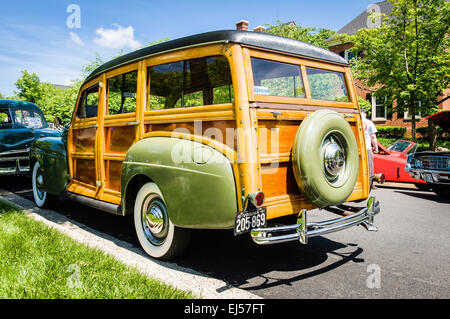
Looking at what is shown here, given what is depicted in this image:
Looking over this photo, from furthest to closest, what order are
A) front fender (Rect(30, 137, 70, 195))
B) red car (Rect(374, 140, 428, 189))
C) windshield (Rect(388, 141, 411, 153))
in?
windshield (Rect(388, 141, 411, 153)), red car (Rect(374, 140, 428, 189)), front fender (Rect(30, 137, 70, 195))

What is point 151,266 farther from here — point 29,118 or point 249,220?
Answer: point 29,118

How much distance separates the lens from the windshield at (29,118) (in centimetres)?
911

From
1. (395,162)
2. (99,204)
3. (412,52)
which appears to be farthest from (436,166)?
(412,52)

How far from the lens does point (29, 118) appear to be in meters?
9.40

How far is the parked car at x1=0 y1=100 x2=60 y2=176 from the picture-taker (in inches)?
306

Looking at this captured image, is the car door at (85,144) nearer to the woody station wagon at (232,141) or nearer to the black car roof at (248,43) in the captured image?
the woody station wagon at (232,141)

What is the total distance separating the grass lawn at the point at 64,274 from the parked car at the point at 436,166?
6550mm

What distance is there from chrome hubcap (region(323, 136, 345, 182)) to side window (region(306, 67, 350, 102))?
1.92 ft

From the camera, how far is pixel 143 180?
11.9 ft

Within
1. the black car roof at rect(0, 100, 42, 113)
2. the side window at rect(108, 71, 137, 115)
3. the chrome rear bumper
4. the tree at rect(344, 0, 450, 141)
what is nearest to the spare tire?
the chrome rear bumper

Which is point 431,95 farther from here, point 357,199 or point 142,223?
point 142,223

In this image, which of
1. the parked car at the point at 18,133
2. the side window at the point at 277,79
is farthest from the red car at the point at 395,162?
the parked car at the point at 18,133

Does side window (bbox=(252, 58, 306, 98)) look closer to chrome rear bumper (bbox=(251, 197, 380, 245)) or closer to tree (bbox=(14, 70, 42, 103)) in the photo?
chrome rear bumper (bbox=(251, 197, 380, 245))

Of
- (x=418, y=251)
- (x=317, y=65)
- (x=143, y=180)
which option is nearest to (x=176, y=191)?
(x=143, y=180)
